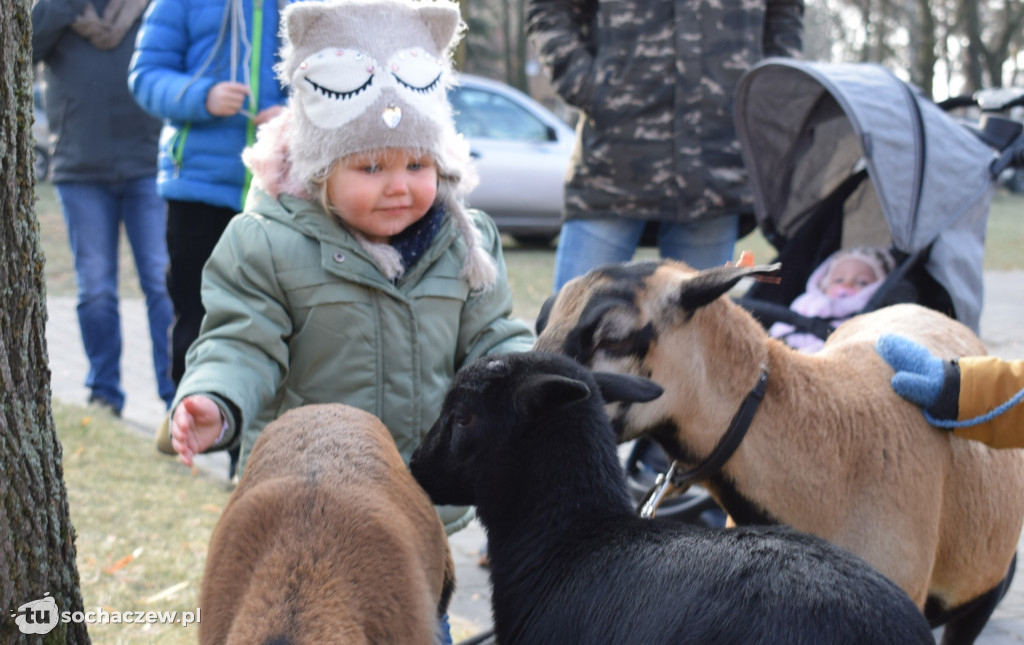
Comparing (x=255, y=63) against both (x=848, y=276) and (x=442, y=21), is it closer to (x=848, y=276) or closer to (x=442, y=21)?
(x=442, y=21)

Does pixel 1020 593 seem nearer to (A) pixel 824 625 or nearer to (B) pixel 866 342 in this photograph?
(B) pixel 866 342

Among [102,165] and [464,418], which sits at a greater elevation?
[464,418]

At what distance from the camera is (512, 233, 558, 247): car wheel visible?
16203 millimetres

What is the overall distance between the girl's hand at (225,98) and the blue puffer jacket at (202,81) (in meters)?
0.04

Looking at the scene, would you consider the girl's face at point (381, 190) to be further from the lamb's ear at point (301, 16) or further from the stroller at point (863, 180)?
the stroller at point (863, 180)

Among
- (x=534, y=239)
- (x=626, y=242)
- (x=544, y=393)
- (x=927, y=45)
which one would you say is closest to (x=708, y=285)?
(x=544, y=393)

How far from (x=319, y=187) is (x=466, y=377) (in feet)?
3.19

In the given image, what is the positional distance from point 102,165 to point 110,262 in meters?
0.64

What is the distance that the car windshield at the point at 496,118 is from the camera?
15062mm

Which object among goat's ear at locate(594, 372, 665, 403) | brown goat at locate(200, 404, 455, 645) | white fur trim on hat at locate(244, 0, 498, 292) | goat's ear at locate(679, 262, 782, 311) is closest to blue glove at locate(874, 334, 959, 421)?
goat's ear at locate(679, 262, 782, 311)

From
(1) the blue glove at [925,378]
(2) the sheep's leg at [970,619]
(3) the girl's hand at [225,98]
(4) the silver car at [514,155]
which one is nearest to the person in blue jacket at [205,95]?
(3) the girl's hand at [225,98]

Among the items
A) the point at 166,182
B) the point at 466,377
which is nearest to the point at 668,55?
the point at 166,182

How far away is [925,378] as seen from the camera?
9.93 feet

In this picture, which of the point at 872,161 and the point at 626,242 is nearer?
the point at 872,161
